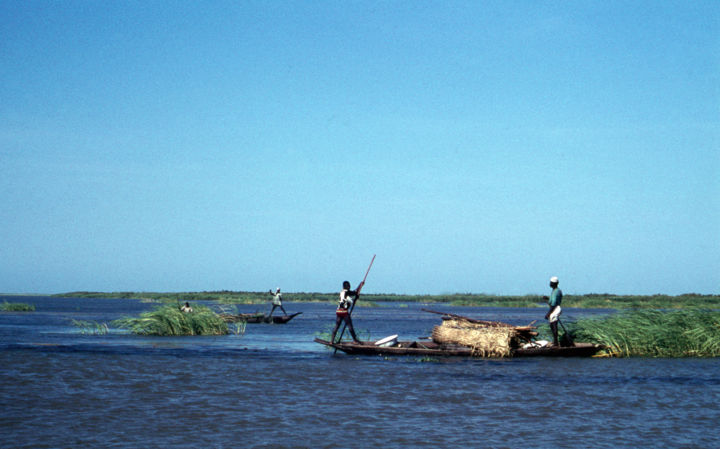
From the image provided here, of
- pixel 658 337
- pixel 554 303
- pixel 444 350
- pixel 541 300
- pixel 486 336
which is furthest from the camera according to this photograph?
pixel 541 300

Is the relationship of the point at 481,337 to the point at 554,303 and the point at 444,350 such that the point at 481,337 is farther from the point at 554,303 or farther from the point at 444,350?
the point at 554,303

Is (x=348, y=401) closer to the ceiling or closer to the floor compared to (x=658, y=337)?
closer to the floor

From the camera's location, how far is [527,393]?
14367 mm

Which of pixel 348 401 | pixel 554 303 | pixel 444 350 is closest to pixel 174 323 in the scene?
pixel 444 350

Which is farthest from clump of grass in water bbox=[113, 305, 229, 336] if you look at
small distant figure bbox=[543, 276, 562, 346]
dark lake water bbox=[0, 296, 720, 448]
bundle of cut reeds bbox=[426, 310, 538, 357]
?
small distant figure bbox=[543, 276, 562, 346]

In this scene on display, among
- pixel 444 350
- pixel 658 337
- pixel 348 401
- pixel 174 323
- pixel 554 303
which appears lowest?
pixel 348 401

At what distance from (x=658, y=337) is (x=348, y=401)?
500 inches

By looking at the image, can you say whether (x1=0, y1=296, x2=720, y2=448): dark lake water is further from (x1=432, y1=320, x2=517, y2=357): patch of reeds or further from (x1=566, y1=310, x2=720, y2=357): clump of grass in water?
(x1=566, y1=310, x2=720, y2=357): clump of grass in water

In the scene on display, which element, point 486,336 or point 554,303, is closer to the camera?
point 554,303

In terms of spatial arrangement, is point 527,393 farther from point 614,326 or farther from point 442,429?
point 614,326

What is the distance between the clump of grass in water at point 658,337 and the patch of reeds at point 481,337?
3.21 metres

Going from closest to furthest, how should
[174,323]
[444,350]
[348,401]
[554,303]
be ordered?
[348,401]
[554,303]
[444,350]
[174,323]

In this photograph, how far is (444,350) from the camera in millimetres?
21078

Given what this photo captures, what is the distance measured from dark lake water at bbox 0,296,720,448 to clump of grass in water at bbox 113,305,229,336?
23.2ft
